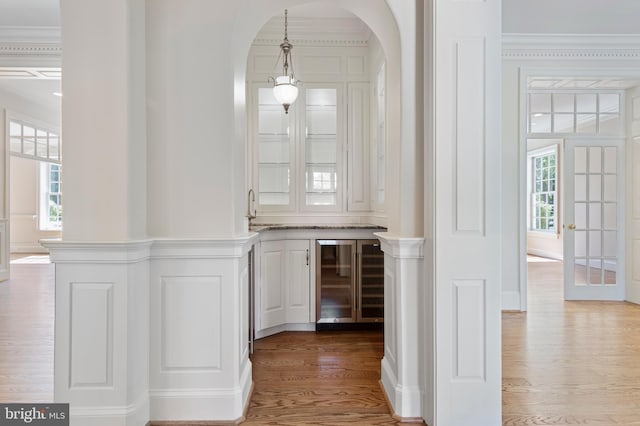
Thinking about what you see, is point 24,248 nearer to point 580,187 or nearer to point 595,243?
point 580,187

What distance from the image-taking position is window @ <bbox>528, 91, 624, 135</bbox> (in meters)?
4.85

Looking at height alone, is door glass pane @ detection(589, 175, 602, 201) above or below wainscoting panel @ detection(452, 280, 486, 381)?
above

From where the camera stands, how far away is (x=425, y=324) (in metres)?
2.09

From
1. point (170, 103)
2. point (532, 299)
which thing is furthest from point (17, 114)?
point (532, 299)

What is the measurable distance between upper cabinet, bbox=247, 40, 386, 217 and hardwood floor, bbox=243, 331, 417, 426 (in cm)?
149

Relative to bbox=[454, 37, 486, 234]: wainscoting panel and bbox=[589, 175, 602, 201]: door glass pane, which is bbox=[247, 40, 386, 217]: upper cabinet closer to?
bbox=[454, 37, 486, 234]: wainscoting panel

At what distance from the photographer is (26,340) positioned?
3.28 m

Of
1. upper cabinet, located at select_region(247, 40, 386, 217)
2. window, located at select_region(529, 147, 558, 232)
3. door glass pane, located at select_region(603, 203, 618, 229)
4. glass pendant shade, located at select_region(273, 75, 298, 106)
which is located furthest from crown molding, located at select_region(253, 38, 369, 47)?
window, located at select_region(529, 147, 558, 232)

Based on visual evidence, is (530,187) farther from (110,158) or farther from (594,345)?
(110,158)

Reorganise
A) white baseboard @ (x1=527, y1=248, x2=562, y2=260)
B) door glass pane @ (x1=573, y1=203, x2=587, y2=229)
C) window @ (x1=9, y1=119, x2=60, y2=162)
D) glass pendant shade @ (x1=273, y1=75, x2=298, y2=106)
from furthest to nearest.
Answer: white baseboard @ (x1=527, y1=248, x2=562, y2=260) < window @ (x1=9, y1=119, x2=60, y2=162) < door glass pane @ (x1=573, y1=203, x2=587, y2=229) < glass pendant shade @ (x1=273, y1=75, x2=298, y2=106)

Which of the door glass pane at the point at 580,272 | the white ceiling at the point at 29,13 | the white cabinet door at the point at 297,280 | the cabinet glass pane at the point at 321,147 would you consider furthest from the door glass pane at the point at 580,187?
the white ceiling at the point at 29,13

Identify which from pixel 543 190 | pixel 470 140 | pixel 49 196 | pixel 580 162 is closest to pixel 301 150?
pixel 470 140

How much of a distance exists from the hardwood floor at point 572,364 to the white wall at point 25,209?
10.7 meters

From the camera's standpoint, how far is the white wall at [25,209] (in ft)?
30.7
